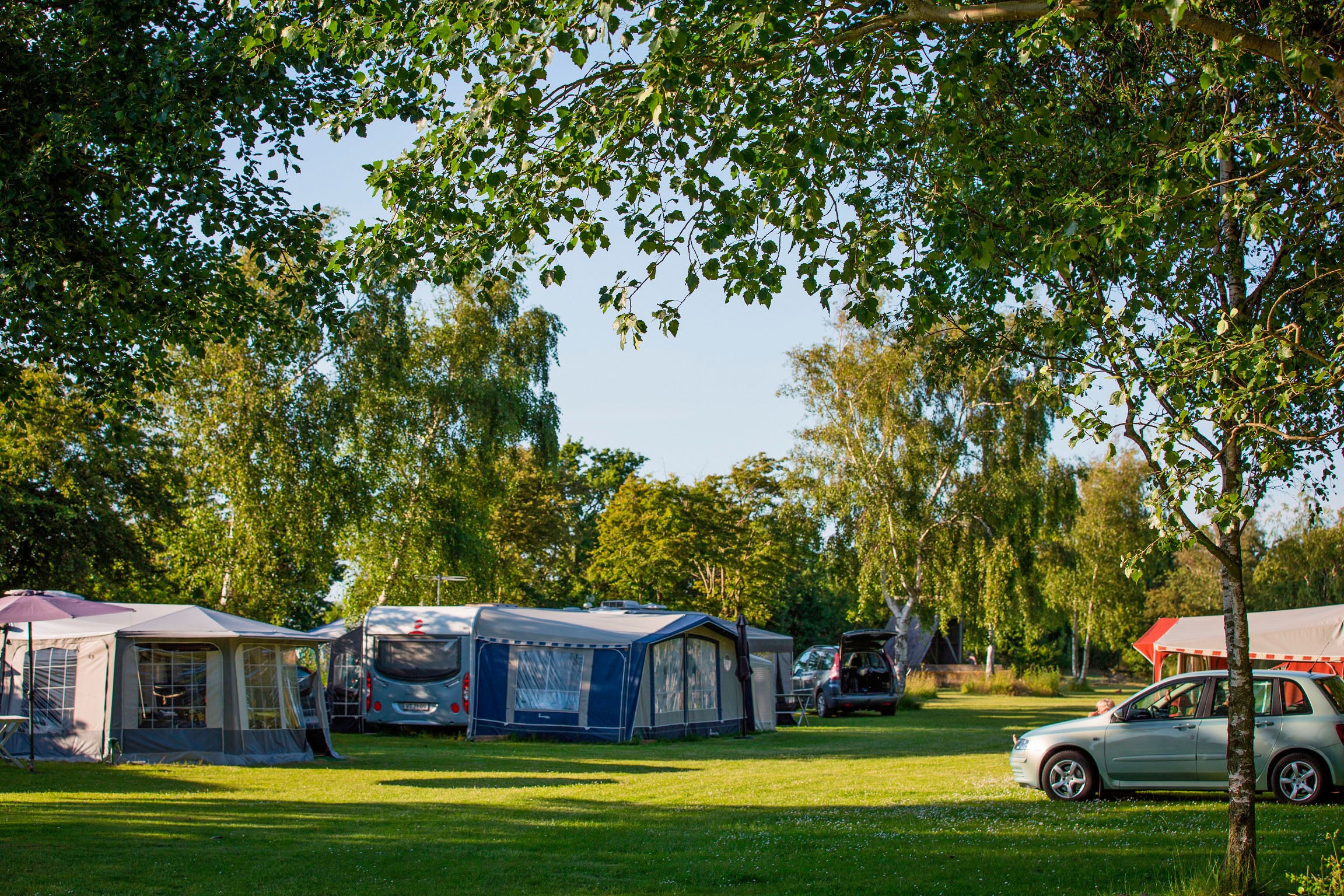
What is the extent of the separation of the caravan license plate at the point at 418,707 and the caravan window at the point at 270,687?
15.4 feet

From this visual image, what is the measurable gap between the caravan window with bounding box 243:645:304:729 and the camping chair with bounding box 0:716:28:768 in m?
2.74

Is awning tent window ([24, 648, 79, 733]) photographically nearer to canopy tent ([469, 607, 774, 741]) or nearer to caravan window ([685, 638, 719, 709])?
canopy tent ([469, 607, 774, 741])

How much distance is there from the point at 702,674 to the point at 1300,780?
12.0 metres

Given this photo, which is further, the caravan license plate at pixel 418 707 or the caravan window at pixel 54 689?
the caravan license plate at pixel 418 707

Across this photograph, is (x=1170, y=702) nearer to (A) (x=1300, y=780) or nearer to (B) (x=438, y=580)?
(A) (x=1300, y=780)

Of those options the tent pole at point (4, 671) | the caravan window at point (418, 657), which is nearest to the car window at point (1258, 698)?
the caravan window at point (418, 657)

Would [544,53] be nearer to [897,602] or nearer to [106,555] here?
[106,555]

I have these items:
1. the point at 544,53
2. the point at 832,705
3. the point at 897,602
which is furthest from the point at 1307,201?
the point at 897,602

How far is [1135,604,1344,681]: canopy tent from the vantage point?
741 inches

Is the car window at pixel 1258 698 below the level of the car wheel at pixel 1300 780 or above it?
above

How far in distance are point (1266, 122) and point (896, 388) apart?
23401mm

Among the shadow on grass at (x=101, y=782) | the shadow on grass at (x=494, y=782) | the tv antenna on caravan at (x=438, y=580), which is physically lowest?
the shadow on grass at (x=494, y=782)

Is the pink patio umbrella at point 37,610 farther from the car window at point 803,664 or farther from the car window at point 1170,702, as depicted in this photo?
the car window at point 803,664

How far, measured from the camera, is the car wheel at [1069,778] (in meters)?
11.7
